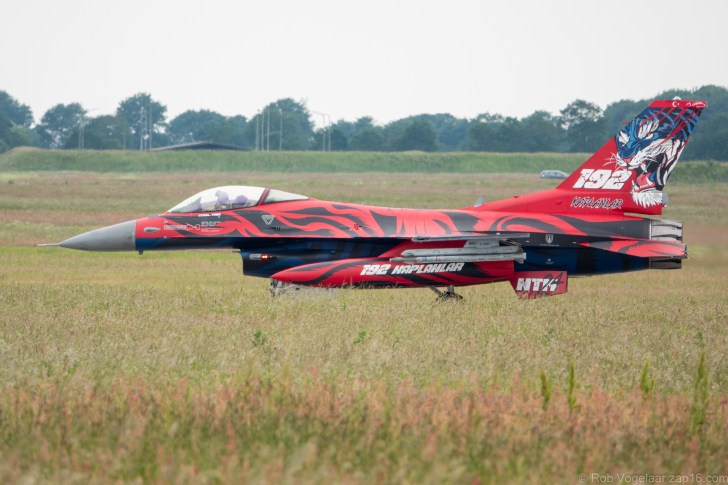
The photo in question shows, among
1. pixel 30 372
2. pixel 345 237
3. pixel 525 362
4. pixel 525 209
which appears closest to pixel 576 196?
pixel 525 209

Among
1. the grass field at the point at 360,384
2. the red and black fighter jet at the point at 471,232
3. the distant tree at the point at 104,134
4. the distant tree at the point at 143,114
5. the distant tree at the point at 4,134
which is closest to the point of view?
the grass field at the point at 360,384

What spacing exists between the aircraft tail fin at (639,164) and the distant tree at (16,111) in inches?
7365

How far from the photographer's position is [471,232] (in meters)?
17.5

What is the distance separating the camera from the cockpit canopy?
58.1ft

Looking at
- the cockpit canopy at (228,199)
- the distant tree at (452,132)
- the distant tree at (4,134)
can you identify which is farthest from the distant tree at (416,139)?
the cockpit canopy at (228,199)

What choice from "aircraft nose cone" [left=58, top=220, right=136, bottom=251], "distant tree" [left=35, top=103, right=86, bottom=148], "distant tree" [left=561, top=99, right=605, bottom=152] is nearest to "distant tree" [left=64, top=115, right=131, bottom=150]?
"distant tree" [left=35, top=103, right=86, bottom=148]

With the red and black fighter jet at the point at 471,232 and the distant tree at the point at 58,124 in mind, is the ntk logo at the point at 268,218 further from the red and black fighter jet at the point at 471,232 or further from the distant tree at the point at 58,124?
the distant tree at the point at 58,124

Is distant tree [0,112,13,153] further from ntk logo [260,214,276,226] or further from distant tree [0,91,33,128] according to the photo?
ntk logo [260,214,276,226]

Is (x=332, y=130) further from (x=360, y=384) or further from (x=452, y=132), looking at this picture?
(x=360, y=384)

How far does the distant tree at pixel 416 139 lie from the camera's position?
141375 millimetres

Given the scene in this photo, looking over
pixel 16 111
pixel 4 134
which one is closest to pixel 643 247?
pixel 4 134

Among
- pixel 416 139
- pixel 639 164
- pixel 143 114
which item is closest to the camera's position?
pixel 639 164

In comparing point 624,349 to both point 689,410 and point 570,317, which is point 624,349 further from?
point 689,410

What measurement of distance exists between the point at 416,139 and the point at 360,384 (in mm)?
133167
